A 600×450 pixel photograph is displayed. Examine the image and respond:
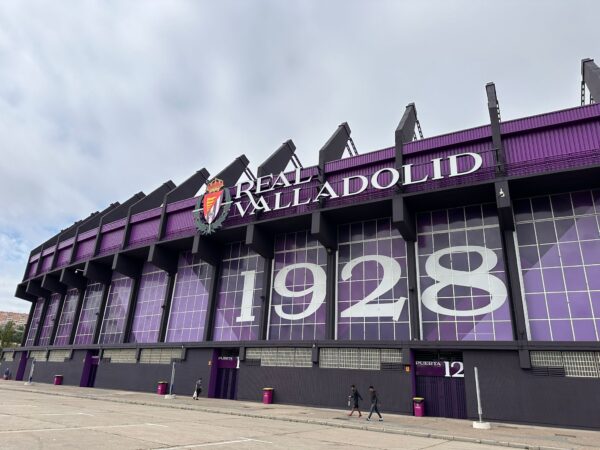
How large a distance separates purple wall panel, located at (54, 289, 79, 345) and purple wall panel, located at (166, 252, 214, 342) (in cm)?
1878

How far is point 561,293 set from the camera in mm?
23594

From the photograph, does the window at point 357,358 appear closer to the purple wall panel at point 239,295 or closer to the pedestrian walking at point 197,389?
the purple wall panel at point 239,295

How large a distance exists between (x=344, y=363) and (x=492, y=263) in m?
11.7

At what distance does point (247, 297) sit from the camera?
34938 mm

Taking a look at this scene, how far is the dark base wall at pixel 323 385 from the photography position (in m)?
25.0

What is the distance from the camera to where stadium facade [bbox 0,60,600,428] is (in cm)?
2320

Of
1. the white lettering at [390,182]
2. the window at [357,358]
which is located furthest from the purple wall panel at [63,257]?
the white lettering at [390,182]

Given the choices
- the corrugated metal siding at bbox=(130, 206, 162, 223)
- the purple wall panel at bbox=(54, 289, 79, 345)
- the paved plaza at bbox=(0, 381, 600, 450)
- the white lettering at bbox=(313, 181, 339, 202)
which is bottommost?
the paved plaza at bbox=(0, 381, 600, 450)

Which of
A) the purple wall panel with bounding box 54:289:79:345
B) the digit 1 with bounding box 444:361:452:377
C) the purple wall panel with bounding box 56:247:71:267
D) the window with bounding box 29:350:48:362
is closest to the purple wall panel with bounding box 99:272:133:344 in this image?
the purple wall panel with bounding box 54:289:79:345

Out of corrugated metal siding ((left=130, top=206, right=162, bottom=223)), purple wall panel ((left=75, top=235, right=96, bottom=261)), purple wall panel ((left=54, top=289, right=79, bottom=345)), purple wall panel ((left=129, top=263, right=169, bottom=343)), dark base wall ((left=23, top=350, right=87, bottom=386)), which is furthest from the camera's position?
purple wall panel ((left=54, top=289, right=79, bottom=345))

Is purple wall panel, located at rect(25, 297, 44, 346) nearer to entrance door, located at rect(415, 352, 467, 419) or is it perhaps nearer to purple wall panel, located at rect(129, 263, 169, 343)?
purple wall panel, located at rect(129, 263, 169, 343)

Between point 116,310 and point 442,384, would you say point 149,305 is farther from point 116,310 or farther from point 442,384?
point 442,384

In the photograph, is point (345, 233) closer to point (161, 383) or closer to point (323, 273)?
point (323, 273)

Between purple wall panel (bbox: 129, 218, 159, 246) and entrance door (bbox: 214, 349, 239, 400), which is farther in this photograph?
purple wall panel (bbox: 129, 218, 159, 246)
